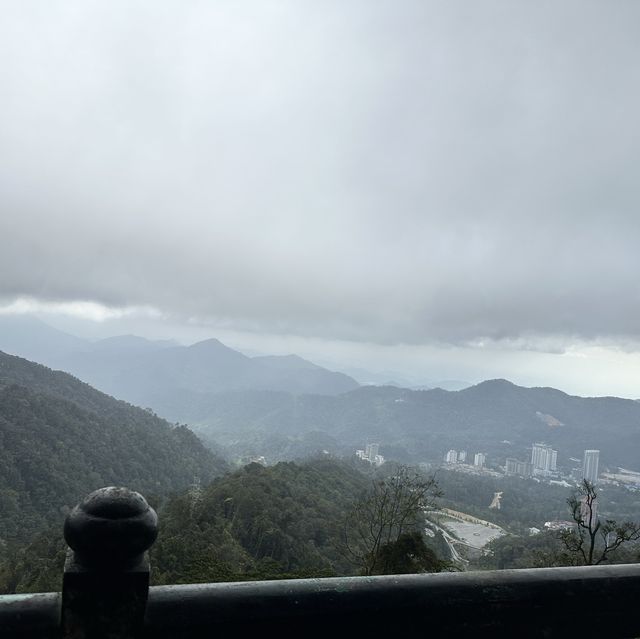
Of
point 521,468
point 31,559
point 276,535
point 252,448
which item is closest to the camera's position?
point 31,559

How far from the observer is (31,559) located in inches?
997

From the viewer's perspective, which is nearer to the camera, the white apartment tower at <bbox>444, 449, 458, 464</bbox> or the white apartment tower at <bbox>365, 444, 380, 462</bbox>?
the white apartment tower at <bbox>365, 444, 380, 462</bbox>

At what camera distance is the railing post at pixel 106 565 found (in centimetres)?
100

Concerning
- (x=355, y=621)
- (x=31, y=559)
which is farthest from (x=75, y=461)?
(x=355, y=621)

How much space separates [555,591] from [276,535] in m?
33.5

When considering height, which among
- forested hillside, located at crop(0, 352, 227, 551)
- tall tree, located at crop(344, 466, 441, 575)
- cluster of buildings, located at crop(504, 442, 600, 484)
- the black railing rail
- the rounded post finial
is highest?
the rounded post finial

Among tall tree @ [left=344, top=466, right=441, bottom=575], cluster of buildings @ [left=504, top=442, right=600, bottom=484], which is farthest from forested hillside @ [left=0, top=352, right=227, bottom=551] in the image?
cluster of buildings @ [left=504, top=442, right=600, bottom=484]

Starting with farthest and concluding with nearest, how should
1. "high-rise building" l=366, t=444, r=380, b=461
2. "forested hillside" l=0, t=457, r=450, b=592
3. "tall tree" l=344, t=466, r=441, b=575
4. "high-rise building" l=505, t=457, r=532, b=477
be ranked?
"high-rise building" l=366, t=444, r=380, b=461, "high-rise building" l=505, t=457, r=532, b=477, "forested hillside" l=0, t=457, r=450, b=592, "tall tree" l=344, t=466, r=441, b=575

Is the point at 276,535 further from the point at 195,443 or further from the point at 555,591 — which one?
the point at 195,443

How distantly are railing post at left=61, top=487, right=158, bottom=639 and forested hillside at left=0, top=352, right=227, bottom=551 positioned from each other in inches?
1656

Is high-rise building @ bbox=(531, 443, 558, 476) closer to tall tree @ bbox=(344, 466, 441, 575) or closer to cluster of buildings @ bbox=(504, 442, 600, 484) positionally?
cluster of buildings @ bbox=(504, 442, 600, 484)

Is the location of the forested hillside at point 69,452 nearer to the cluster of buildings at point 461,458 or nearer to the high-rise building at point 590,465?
the cluster of buildings at point 461,458

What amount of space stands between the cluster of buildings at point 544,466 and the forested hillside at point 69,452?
7800cm

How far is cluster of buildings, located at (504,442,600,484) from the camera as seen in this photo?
372 feet
